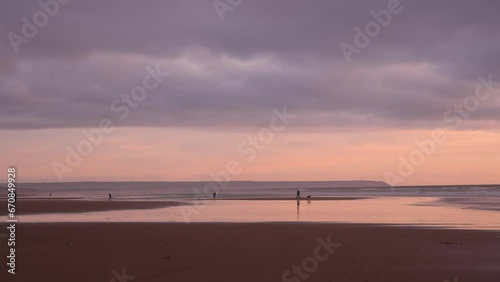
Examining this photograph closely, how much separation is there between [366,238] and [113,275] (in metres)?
10.4

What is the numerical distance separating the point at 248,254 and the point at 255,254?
0.21 meters

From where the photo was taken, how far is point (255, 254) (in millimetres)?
15844

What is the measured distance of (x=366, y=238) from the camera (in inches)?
780

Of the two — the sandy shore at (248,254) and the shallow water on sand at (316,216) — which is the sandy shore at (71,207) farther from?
the sandy shore at (248,254)

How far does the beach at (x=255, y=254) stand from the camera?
12.8 m

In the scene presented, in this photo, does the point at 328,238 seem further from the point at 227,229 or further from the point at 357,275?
the point at 357,275

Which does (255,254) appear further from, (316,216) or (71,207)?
(71,207)

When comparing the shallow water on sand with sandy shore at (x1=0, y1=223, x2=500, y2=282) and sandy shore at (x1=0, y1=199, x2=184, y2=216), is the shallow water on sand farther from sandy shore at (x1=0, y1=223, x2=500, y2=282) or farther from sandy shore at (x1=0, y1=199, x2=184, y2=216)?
sandy shore at (x1=0, y1=223, x2=500, y2=282)

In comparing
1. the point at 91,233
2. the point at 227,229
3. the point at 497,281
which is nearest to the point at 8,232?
the point at 91,233

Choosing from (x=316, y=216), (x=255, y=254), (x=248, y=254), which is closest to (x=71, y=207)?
(x=316, y=216)

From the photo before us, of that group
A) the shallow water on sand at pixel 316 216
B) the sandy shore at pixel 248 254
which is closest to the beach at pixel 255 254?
the sandy shore at pixel 248 254

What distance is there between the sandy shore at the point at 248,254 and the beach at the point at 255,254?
24mm

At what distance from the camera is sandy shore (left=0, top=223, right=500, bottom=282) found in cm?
1279

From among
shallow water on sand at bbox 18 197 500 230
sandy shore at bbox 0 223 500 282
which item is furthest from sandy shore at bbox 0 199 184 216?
sandy shore at bbox 0 223 500 282
